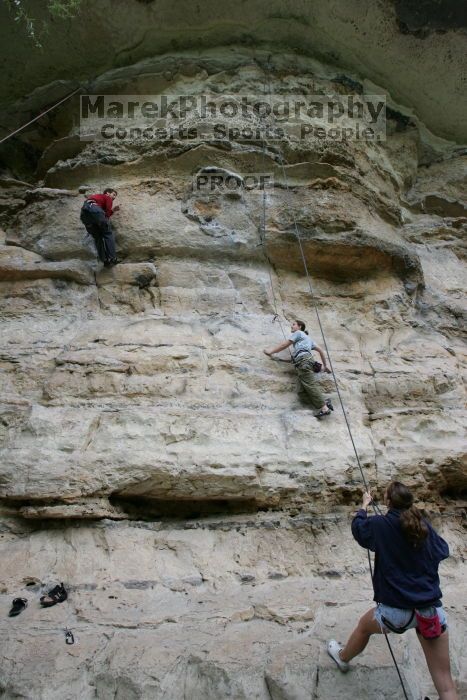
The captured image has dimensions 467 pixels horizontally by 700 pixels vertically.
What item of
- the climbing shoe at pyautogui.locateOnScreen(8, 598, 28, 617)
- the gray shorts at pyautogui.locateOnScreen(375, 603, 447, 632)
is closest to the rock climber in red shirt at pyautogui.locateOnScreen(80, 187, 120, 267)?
the climbing shoe at pyautogui.locateOnScreen(8, 598, 28, 617)

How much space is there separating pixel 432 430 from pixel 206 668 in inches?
120

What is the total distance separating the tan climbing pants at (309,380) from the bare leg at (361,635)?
236cm

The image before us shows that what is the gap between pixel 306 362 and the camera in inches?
207

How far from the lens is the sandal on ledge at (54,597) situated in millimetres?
3793

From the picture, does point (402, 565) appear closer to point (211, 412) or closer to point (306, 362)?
point (211, 412)

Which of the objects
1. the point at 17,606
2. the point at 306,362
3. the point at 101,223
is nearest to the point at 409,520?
the point at 306,362

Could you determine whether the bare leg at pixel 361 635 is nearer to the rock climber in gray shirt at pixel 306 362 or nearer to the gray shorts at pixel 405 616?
the gray shorts at pixel 405 616

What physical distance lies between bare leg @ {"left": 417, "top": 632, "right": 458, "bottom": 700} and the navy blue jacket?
0.80 ft

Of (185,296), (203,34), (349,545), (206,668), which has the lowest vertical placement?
(349,545)

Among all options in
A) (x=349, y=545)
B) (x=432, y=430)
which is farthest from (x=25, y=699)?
(x=432, y=430)

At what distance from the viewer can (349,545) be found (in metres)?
4.44

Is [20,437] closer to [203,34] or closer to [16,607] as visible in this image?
[16,607]

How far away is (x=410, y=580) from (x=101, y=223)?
16.5 ft

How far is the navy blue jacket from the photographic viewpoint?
8.80 ft
